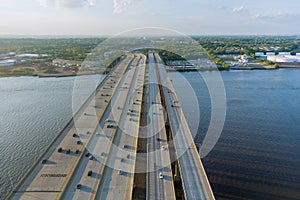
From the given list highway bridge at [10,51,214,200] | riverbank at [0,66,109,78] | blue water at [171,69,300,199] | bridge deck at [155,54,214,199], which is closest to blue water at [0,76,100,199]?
highway bridge at [10,51,214,200]

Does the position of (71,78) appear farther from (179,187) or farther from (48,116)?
(179,187)

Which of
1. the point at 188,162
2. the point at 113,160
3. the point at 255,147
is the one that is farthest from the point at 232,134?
the point at 113,160

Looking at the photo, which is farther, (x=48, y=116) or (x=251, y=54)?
(x=251, y=54)

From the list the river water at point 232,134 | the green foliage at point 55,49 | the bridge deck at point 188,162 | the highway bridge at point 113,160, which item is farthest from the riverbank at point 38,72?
the bridge deck at point 188,162

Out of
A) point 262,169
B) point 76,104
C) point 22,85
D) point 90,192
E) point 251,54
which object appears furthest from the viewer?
point 251,54

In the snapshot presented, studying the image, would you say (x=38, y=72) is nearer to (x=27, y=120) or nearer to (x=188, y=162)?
(x=27, y=120)

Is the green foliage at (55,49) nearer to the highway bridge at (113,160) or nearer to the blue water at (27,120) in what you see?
the blue water at (27,120)

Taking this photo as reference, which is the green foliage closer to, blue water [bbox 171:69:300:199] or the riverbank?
the riverbank

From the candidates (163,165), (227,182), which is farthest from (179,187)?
(227,182)
